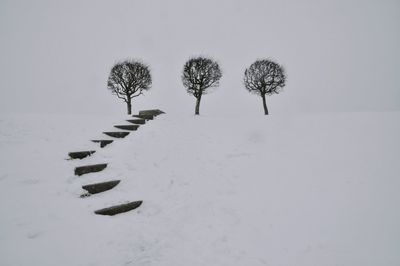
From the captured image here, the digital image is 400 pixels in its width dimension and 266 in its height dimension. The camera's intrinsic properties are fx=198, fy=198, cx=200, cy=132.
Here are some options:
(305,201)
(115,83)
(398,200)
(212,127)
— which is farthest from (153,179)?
(115,83)

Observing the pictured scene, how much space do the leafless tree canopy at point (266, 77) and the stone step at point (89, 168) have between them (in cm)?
2298

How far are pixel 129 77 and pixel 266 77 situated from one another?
55.9 ft

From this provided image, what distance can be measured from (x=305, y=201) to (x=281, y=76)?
73.6ft

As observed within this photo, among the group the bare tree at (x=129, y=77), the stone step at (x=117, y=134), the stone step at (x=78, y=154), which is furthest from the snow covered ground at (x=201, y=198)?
the bare tree at (x=129, y=77)

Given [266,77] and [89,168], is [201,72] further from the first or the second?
[89,168]

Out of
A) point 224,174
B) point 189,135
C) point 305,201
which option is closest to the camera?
point 305,201

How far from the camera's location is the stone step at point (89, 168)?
18.9 feet

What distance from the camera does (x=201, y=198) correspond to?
19.3ft

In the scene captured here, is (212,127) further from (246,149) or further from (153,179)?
(153,179)

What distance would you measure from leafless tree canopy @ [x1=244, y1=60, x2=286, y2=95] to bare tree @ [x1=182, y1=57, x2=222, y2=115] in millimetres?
4515

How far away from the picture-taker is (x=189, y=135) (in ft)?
32.7

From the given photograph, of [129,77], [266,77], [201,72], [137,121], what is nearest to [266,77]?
[266,77]

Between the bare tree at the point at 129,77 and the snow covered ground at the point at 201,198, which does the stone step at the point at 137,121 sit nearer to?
the snow covered ground at the point at 201,198

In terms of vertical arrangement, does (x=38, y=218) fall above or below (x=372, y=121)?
below
